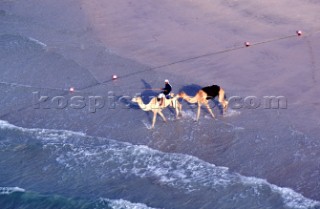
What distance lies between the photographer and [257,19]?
2061 centimetres

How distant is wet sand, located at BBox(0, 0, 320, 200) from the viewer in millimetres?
14633

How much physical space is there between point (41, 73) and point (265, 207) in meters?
10.2

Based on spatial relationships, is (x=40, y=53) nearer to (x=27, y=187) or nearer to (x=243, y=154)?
(x=27, y=187)

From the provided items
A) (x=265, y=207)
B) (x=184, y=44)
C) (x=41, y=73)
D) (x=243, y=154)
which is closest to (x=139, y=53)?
(x=184, y=44)

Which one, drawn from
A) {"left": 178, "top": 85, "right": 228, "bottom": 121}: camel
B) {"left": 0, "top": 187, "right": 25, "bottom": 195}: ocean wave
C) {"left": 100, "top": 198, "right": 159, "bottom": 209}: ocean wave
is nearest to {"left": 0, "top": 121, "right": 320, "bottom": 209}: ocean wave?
{"left": 100, "top": 198, "right": 159, "bottom": 209}: ocean wave

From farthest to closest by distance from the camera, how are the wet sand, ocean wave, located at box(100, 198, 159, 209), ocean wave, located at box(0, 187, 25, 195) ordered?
the wet sand, ocean wave, located at box(0, 187, 25, 195), ocean wave, located at box(100, 198, 159, 209)

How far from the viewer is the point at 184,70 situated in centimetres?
→ 1814

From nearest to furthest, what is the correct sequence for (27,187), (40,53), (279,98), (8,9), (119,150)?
(27,187) → (119,150) → (279,98) → (40,53) → (8,9)

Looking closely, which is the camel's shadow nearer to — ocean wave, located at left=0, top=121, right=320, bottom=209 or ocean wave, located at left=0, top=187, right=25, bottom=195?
ocean wave, located at left=0, top=121, right=320, bottom=209

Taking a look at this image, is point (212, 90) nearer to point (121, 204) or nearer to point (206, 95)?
point (206, 95)

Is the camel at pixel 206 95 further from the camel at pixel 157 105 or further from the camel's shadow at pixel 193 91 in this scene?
the camel's shadow at pixel 193 91

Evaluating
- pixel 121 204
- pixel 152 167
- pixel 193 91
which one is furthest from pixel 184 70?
pixel 121 204

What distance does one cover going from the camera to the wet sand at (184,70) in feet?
48.0

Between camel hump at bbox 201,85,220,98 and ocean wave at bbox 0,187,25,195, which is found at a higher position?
camel hump at bbox 201,85,220,98
